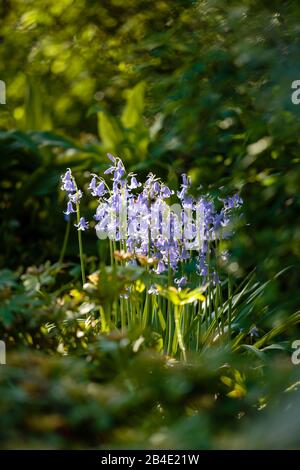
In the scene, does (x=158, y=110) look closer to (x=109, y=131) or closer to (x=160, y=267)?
(x=160, y=267)

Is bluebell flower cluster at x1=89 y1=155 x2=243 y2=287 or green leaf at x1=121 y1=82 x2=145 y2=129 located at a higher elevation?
green leaf at x1=121 y1=82 x2=145 y2=129

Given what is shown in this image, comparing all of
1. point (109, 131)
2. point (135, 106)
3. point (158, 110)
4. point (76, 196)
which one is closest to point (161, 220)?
point (76, 196)

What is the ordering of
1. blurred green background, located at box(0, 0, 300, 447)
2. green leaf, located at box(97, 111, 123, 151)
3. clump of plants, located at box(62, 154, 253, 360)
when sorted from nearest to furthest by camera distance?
blurred green background, located at box(0, 0, 300, 447), clump of plants, located at box(62, 154, 253, 360), green leaf, located at box(97, 111, 123, 151)

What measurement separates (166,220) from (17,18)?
3697 millimetres

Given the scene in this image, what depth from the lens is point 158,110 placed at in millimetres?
3477

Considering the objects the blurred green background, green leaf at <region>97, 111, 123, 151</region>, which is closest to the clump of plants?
the blurred green background

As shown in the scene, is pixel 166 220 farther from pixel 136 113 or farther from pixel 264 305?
pixel 136 113

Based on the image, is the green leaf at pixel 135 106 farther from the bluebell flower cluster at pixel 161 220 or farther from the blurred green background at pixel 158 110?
the bluebell flower cluster at pixel 161 220

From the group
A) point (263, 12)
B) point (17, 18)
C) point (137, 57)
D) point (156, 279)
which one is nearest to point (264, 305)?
point (156, 279)

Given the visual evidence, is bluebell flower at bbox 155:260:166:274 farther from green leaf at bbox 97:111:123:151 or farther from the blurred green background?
Result: green leaf at bbox 97:111:123:151

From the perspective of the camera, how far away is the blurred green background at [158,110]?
259 centimetres

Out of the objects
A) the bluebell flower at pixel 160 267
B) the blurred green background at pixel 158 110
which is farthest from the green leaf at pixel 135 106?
the bluebell flower at pixel 160 267

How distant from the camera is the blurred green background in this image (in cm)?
259

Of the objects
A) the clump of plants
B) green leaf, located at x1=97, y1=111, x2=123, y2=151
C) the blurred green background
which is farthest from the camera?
green leaf, located at x1=97, y1=111, x2=123, y2=151
